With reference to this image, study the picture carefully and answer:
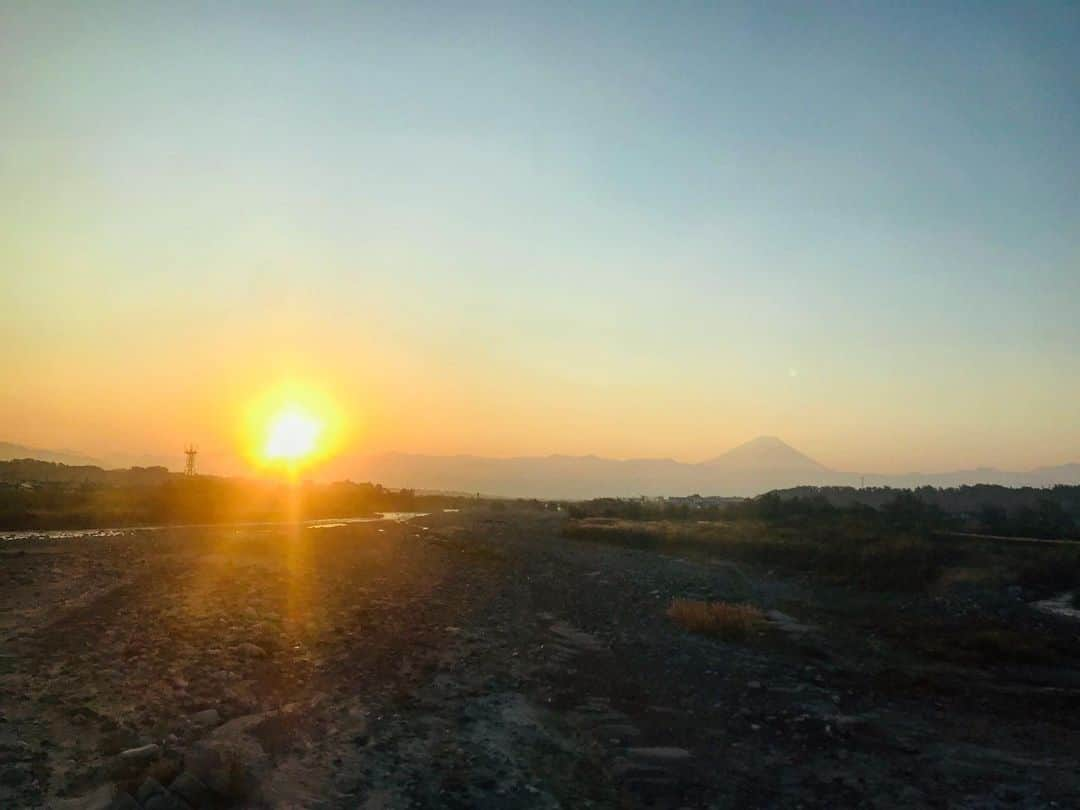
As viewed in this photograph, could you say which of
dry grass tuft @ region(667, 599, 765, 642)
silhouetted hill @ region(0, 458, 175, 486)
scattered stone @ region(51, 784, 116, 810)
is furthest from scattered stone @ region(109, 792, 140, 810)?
Result: silhouetted hill @ region(0, 458, 175, 486)

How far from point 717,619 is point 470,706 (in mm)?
9793

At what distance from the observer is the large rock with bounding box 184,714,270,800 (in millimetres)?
8250

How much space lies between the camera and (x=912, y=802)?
990 cm

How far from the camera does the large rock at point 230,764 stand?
825cm

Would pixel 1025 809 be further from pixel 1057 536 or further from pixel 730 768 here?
pixel 1057 536

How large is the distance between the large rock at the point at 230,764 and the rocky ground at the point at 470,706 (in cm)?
3

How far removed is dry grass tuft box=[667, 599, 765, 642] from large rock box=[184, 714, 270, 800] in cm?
1282

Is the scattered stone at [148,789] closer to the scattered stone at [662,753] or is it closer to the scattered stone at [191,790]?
the scattered stone at [191,790]

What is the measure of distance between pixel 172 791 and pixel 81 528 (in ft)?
135

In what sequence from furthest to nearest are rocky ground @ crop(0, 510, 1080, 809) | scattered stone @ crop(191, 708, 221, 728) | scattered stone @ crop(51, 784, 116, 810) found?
1. scattered stone @ crop(191, 708, 221, 728)
2. rocky ground @ crop(0, 510, 1080, 809)
3. scattered stone @ crop(51, 784, 116, 810)

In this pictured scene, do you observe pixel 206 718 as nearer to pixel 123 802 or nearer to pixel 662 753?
pixel 123 802

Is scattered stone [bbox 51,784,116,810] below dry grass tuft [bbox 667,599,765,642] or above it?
above

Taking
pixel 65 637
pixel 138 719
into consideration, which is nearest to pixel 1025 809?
pixel 138 719

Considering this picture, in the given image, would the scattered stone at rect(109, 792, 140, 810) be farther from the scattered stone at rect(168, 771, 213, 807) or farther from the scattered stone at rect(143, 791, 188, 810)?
the scattered stone at rect(168, 771, 213, 807)
